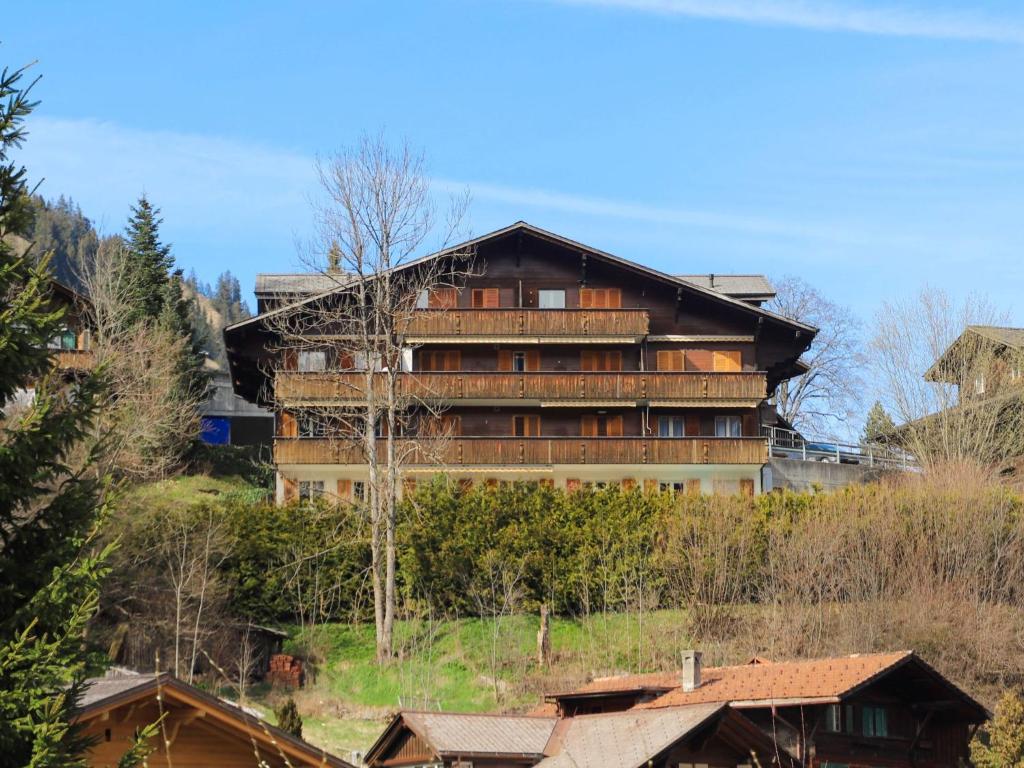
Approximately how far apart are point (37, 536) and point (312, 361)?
138 feet

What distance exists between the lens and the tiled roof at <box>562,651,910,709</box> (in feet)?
107

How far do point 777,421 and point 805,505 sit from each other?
21.1m

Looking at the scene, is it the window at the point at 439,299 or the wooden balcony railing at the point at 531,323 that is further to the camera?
the window at the point at 439,299

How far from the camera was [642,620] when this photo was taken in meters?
43.2

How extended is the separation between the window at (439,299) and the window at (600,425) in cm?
605

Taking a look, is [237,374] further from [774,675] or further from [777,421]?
[774,675]

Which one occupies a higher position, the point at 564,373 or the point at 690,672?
the point at 564,373

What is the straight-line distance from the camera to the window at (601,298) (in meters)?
57.4

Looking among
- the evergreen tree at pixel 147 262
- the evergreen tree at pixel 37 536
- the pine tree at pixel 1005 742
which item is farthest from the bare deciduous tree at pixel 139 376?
the evergreen tree at pixel 37 536

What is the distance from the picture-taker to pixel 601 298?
57.5m

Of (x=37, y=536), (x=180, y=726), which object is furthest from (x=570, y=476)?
(x=37, y=536)

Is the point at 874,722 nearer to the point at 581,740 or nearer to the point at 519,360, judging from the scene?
the point at 581,740

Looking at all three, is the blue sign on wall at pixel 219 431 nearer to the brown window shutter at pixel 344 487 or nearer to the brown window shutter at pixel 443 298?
the brown window shutter at pixel 443 298

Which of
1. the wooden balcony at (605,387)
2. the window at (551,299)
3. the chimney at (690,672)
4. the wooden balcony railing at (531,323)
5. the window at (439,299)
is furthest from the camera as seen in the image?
the window at (551,299)
